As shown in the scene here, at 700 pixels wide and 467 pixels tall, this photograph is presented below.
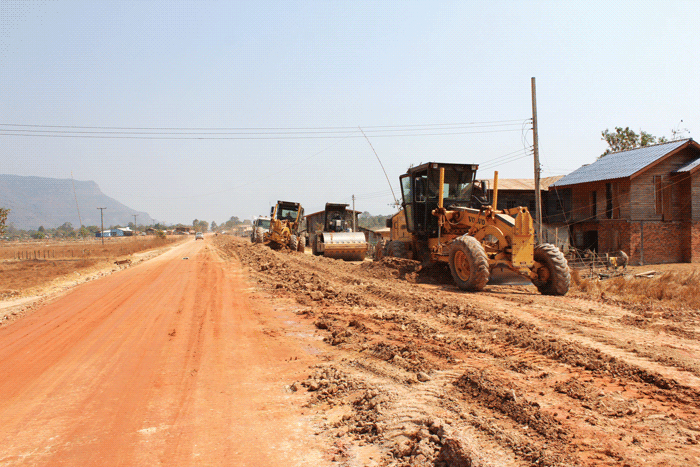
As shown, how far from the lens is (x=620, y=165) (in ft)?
86.6

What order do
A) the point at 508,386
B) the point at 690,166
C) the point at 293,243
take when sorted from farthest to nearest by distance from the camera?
the point at 293,243 < the point at 690,166 < the point at 508,386

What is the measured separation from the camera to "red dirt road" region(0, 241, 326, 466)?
3.60 m

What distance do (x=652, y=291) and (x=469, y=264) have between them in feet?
12.8

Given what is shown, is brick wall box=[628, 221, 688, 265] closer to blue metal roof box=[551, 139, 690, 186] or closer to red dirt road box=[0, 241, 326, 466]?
blue metal roof box=[551, 139, 690, 186]

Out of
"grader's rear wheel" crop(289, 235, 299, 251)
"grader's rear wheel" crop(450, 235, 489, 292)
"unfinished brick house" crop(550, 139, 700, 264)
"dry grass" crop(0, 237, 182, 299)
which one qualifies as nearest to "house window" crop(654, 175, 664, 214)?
"unfinished brick house" crop(550, 139, 700, 264)

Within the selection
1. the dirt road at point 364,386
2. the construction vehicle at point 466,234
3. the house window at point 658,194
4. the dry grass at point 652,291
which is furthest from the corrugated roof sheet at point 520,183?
the dirt road at point 364,386

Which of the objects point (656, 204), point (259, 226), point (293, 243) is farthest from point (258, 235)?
point (656, 204)

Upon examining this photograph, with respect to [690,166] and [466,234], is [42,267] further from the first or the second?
[690,166]

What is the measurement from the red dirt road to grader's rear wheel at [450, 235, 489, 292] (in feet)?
14.5

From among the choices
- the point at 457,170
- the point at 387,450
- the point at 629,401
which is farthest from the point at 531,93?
the point at 387,450

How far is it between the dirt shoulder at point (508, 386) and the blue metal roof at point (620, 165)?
1997 centimetres

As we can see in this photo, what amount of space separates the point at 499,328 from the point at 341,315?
9.82 ft

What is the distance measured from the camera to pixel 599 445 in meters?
3.17

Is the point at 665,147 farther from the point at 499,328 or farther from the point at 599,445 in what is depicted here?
the point at 599,445
